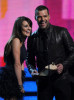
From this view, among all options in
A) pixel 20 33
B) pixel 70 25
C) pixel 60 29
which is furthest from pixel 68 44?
pixel 70 25

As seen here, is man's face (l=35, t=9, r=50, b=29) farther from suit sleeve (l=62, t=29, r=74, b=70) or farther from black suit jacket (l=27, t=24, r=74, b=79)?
suit sleeve (l=62, t=29, r=74, b=70)

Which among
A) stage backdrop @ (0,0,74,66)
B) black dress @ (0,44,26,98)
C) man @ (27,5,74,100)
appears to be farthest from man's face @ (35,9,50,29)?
stage backdrop @ (0,0,74,66)

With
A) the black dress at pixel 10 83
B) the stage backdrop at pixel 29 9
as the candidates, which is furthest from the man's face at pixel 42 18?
the stage backdrop at pixel 29 9

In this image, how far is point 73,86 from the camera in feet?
7.13

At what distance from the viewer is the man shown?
204cm

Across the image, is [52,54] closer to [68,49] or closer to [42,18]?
[68,49]

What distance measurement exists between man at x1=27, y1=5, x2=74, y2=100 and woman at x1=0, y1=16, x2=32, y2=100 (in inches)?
5.6

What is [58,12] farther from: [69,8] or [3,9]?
[3,9]

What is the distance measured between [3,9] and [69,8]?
1128 millimetres

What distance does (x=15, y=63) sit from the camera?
6.94 ft

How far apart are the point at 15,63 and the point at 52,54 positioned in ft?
1.13

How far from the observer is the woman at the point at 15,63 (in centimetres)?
212

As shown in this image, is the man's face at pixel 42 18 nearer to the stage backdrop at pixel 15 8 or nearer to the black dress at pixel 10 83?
the black dress at pixel 10 83

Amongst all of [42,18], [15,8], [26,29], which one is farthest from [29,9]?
[42,18]
